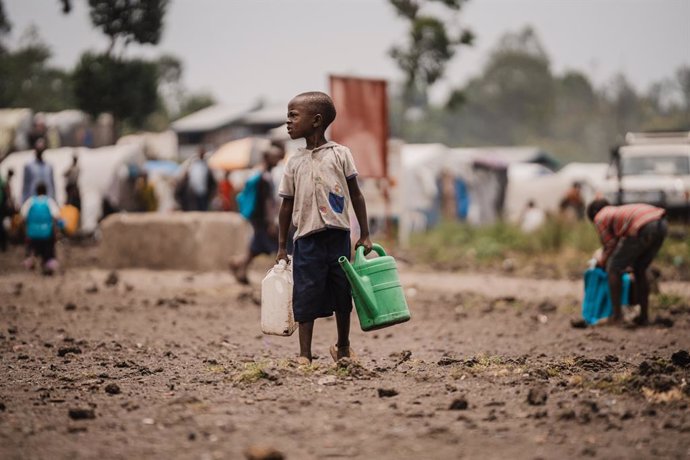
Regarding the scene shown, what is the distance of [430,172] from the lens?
27484mm

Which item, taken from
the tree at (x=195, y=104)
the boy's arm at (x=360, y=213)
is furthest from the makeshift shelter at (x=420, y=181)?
the tree at (x=195, y=104)

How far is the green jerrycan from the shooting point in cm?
591

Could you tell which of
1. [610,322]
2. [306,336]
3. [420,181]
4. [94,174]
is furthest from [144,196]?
[306,336]

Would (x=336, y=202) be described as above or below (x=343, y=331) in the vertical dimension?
above

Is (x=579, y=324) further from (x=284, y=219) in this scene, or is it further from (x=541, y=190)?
(x=541, y=190)

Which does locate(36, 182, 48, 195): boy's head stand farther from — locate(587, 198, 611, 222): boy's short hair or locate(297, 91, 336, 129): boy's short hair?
locate(297, 91, 336, 129): boy's short hair

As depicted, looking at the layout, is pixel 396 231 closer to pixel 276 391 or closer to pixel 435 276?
pixel 435 276

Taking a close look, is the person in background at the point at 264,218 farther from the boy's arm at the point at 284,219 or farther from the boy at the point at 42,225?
the boy's arm at the point at 284,219

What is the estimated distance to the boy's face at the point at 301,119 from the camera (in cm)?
611

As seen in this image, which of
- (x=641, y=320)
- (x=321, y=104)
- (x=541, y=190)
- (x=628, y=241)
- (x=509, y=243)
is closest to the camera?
(x=321, y=104)

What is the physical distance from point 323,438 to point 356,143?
1125 cm

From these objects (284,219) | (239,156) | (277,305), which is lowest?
(277,305)

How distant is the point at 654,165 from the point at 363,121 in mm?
8086

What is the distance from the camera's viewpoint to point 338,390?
17.3 feet
